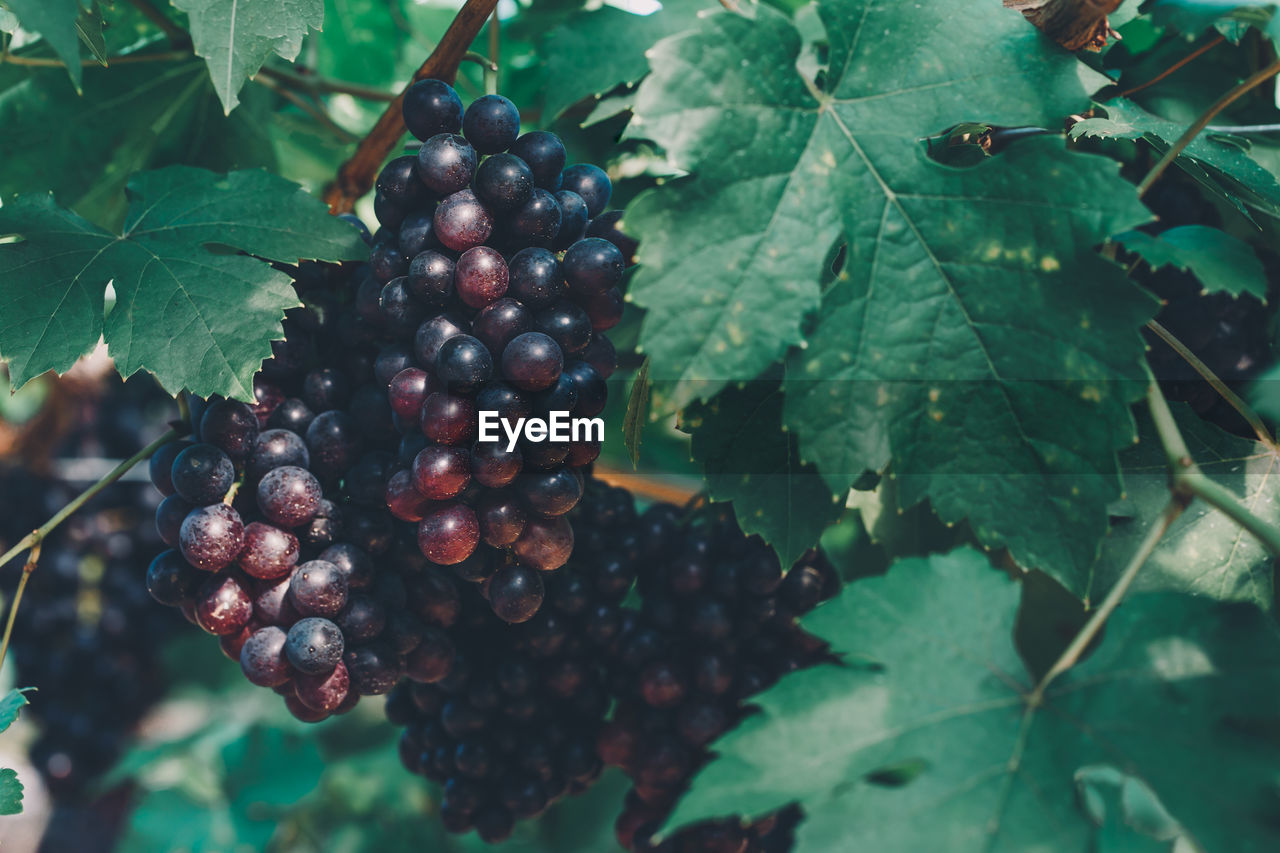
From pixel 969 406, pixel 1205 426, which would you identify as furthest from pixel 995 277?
pixel 1205 426

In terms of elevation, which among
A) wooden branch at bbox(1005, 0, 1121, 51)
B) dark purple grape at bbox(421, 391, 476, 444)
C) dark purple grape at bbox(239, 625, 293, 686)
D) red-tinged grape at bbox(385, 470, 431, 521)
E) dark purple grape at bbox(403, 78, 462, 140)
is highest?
wooden branch at bbox(1005, 0, 1121, 51)

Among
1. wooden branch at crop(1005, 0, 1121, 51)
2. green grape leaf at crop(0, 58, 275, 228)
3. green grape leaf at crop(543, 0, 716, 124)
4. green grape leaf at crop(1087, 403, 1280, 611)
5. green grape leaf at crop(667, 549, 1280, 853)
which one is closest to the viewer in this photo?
green grape leaf at crop(667, 549, 1280, 853)

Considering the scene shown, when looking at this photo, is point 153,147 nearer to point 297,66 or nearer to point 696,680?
point 297,66

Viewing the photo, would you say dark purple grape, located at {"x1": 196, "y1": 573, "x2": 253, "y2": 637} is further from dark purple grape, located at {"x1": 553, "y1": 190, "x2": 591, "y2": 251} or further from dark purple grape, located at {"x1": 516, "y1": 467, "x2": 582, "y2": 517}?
dark purple grape, located at {"x1": 553, "y1": 190, "x2": 591, "y2": 251}

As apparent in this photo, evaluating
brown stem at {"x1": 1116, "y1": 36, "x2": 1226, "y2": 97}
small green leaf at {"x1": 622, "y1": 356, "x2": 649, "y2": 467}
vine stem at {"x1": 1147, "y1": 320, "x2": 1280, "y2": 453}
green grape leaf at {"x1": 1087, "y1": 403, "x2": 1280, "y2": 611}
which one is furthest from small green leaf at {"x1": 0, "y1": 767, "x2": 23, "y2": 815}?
brown stem at {"x1": 1116, "y1": 36, "x2": 1226, "y2": 97}

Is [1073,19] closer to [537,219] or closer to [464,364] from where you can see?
[537,219]
